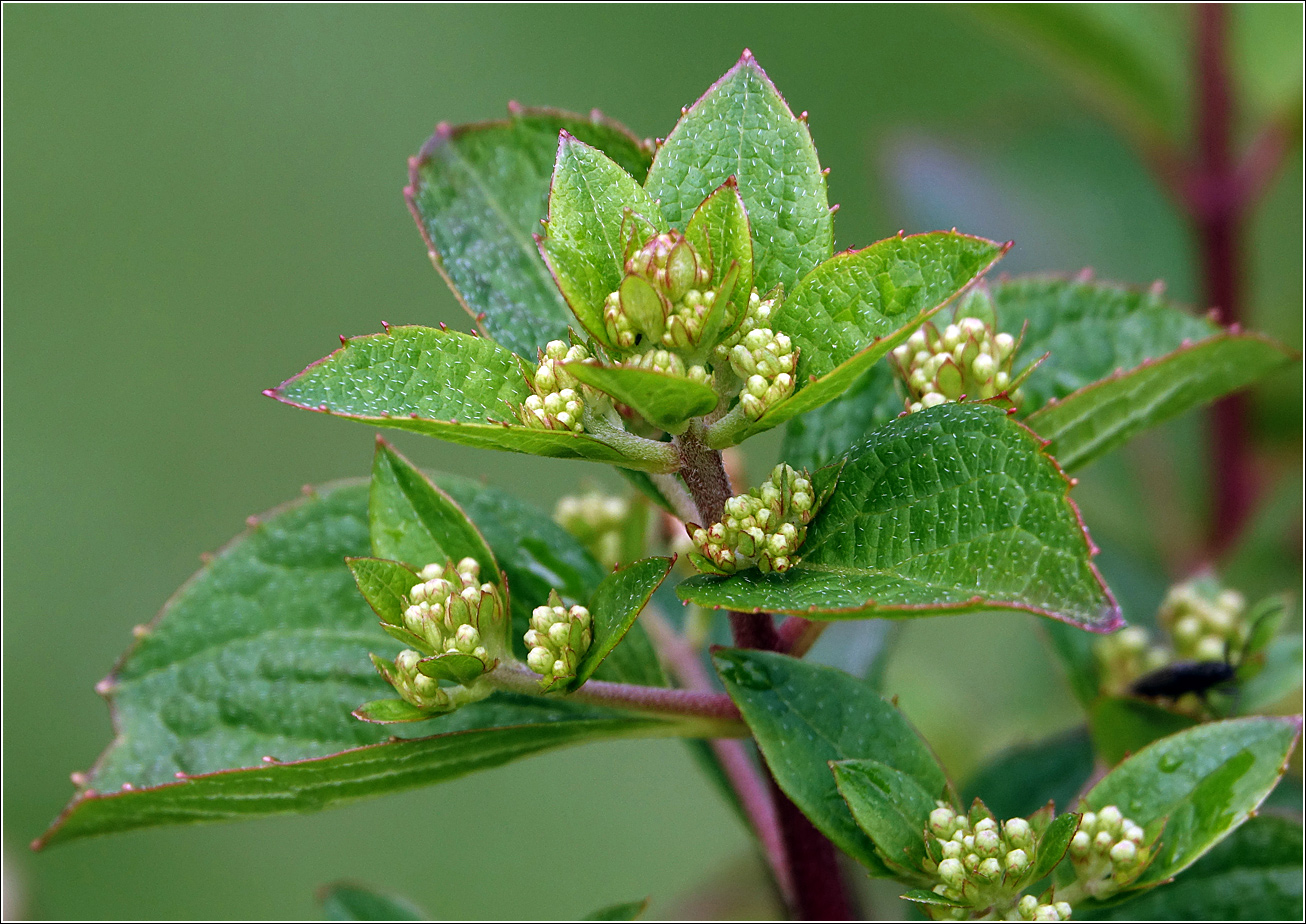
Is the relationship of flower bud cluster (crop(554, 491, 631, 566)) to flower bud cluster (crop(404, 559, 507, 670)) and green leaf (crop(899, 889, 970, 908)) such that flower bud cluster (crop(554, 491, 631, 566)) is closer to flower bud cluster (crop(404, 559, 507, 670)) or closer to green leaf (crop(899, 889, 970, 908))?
flower bud cluster (crop(404, 559, 507, 670))

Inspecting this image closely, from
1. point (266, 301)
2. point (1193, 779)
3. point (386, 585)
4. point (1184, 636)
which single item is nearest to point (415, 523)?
point (386, 585)

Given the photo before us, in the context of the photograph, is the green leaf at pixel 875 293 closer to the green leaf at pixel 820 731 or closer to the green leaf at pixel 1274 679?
the green leaf at pixel 820 731

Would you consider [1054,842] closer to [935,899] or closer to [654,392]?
[935,899]

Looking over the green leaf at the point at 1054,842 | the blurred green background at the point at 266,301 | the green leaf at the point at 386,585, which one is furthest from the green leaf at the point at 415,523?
the blurred green background at the point at 266,301

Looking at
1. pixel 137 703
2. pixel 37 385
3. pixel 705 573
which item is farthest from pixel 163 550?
pixel 705 573

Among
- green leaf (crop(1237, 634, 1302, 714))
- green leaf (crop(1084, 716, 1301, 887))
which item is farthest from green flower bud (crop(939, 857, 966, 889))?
green leaf (crop(1237, 634, 1302, 714))

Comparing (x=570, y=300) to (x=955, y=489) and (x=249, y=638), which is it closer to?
(x=955, y=489)
